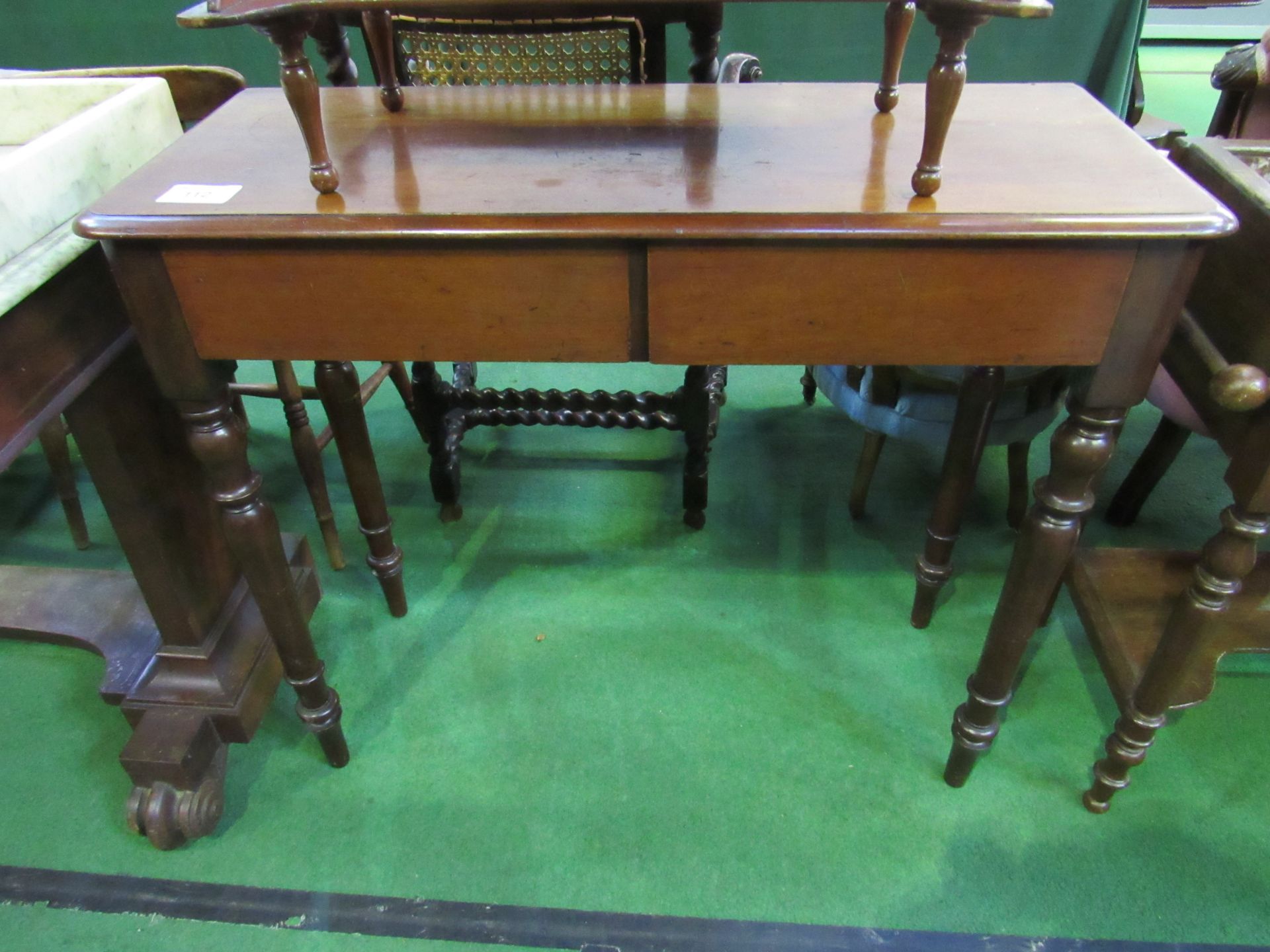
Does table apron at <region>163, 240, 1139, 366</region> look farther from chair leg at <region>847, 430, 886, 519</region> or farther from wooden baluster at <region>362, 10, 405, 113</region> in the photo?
chair leg at <region>847, 430, 886, 519</region>

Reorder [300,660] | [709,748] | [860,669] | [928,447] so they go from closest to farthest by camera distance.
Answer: [300,660] → [709,748] → [860,669] → [928,447]

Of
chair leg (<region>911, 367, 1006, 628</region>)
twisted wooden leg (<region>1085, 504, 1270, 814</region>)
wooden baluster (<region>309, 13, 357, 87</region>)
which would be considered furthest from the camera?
wooden baluster (<region>309, 13, 357, 87</region>)

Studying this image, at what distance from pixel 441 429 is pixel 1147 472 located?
1459 millimetres

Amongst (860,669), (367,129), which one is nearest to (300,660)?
(367,129)

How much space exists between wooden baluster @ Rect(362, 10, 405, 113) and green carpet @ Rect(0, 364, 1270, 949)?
3.00 feet

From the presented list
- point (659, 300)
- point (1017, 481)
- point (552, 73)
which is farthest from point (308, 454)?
point (1017, 481)

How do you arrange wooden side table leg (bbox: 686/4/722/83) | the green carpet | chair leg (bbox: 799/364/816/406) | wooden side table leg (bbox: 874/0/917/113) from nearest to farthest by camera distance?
1. wooden side table leg (bbox: 874/0/917/113)
2. the green carpet
3. wooden side table leg (bbox: 686/4/722/83)
4. chair leg (bbox: 799/364/816/406)

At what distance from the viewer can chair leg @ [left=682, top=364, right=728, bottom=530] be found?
1.69m

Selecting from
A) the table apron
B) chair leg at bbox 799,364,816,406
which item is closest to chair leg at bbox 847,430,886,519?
chair leg at bbox 799,364,816,406

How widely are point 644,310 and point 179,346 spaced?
1.67 ft

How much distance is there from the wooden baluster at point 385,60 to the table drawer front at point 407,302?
422 mm

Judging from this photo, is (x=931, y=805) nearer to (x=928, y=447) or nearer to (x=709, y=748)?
(x=709, y=748)

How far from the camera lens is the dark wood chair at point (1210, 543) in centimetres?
95

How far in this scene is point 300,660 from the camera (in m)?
1.23
